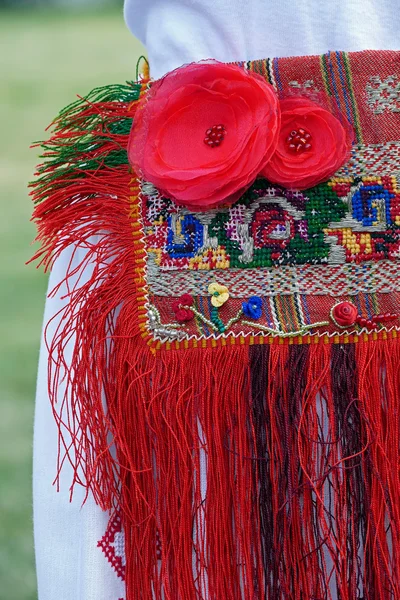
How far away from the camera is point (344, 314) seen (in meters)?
0.69

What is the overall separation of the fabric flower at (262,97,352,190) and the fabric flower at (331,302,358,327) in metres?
0.14

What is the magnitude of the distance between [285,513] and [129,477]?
7.1 inches

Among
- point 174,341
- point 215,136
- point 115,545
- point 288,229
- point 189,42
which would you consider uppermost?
point 189,42

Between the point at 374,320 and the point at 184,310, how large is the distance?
0.21 m

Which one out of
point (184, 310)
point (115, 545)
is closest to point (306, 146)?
point (184, 310)

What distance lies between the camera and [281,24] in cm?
75

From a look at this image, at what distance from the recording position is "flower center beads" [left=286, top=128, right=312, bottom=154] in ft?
2.35

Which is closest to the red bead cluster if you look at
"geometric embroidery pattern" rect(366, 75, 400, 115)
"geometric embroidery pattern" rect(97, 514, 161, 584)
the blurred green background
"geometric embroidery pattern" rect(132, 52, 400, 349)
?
"geometric embroidery pattern" rect(132, 52, 400, 349)

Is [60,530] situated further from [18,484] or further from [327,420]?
[18,484]

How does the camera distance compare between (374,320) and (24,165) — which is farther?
(24,165)

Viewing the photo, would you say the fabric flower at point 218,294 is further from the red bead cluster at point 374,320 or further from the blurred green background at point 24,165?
the blurred green background at point 24,165

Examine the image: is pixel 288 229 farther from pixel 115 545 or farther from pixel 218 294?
pixel 115 545

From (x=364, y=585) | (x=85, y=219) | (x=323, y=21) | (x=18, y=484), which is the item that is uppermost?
(x=323, y=21)

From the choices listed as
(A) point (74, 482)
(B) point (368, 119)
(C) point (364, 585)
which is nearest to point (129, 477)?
(A) point (74, 482)
